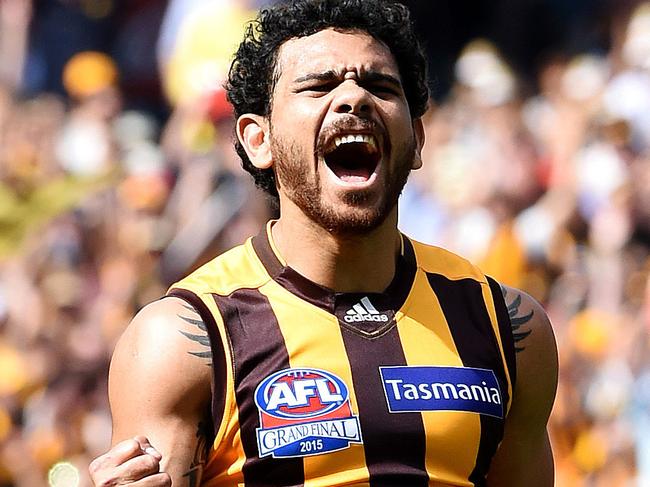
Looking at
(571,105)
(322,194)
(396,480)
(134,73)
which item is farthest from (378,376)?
(134,73)

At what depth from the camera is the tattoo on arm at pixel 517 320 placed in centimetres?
317

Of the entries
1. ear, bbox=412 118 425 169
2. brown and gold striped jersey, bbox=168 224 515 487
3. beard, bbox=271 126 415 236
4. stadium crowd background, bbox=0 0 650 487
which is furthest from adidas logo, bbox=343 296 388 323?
stadium crowd background, bbox=0 0 650 487

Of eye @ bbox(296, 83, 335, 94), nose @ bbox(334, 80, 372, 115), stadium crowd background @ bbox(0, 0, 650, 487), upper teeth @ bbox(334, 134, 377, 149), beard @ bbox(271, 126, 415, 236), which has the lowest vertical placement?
stadium crowd background @ bbox(0, 0, 650, 487)

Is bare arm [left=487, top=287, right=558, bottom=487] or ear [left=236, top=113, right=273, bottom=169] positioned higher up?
ear [left=236, top=113, right=273, bottom=169]

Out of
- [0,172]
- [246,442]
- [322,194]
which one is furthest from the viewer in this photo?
[0,172]

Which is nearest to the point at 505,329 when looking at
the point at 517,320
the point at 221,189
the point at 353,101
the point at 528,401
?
the point at 517,320

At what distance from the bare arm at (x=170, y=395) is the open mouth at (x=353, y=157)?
51 cm

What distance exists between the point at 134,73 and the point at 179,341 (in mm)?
5896

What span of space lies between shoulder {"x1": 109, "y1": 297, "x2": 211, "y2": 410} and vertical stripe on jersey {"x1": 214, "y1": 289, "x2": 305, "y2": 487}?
7 cm

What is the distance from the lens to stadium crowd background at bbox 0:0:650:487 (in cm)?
694

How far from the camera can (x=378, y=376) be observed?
2971mm

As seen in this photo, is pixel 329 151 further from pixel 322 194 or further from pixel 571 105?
pixel 571 105

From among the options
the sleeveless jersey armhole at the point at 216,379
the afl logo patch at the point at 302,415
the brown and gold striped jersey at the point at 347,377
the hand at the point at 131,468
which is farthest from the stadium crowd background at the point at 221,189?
the hand at the point at 131,468

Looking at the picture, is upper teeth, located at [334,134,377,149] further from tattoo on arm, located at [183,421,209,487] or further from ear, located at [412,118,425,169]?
tattoo on arm, located at [183,421,209,487]
